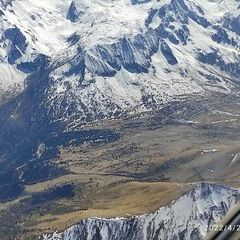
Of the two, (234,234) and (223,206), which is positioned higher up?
(234,234)

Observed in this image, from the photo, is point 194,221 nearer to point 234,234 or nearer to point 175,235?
point 175,235

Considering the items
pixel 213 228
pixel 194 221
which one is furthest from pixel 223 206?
pixel 213 228

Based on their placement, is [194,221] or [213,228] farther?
[194,221]

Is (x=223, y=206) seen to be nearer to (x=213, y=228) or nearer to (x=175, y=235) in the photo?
(x=175, y=235)

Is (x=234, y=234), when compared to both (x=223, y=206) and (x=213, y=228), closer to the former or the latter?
(x=213, y=228)

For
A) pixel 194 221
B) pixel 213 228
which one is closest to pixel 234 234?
pixel 213 228

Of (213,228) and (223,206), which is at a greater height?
(213,228)

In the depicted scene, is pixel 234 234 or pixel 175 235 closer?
pixel 234 234
